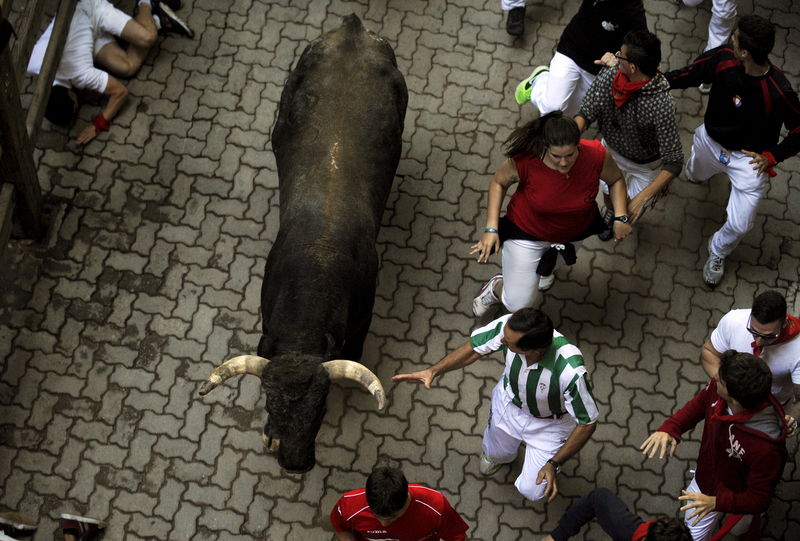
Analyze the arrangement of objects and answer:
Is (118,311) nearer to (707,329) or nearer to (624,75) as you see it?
(624,75)

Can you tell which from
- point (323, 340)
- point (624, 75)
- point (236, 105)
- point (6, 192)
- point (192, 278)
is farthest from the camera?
point (236, 105)

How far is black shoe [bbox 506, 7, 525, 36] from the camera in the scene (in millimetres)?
10422

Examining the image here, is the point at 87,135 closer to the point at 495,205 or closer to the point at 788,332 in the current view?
the point at 495,205

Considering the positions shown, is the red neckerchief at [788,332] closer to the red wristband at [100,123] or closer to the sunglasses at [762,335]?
the sunglasses at [762,335]

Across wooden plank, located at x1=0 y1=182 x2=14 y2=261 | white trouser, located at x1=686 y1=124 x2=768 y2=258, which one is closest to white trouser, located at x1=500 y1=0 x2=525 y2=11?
white trouser, located at x1=686 y1=124 x2=768 y2=258

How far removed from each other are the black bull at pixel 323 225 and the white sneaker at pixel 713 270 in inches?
127

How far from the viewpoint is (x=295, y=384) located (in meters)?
6.59

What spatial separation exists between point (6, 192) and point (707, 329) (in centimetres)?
669

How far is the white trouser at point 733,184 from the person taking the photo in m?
8.25

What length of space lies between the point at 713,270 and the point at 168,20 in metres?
6.42

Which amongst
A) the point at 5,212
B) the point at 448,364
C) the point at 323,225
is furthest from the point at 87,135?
the point at 448,364

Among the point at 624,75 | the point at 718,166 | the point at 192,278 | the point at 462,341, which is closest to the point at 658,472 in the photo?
the point at 462,341

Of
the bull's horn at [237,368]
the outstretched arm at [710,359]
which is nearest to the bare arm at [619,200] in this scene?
the outstretched arm at [710,359]

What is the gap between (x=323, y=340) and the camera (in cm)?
702
